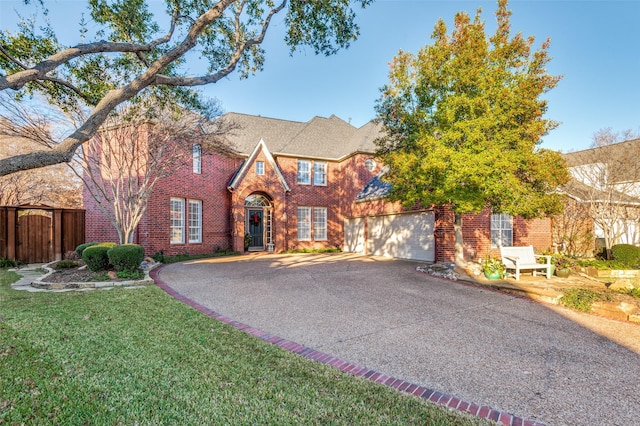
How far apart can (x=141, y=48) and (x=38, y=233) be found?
11526 mm

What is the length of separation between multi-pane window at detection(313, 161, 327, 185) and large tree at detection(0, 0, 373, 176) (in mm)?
10810

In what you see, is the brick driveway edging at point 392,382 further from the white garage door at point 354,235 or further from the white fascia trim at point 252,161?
the white garage door at point 354,235

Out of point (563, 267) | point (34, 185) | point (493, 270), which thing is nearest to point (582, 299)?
point (493, 270)

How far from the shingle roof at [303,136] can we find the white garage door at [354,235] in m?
4.19

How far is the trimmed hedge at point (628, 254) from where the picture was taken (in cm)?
1098

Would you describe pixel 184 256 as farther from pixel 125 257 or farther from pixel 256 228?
pixel 256 228

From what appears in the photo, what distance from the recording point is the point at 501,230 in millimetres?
13977

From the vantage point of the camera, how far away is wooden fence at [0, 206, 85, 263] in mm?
12180

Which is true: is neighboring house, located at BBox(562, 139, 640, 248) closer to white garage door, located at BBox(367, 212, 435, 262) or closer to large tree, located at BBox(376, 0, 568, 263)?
large tree, located at BBox(376, 0, 568, 263)

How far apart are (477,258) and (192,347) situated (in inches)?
490

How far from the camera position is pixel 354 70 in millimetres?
12531

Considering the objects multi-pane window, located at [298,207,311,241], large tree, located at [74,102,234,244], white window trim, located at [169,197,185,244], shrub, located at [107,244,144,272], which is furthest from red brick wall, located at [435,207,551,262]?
white window trim, located at [169,197,185,244]

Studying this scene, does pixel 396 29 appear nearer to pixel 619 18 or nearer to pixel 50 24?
pixel 619 18

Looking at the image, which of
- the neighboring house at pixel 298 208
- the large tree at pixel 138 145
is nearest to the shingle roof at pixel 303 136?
the neighboring house at pixel 298 208
